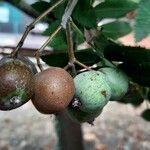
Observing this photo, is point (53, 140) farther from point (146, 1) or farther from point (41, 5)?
point (146, 1)

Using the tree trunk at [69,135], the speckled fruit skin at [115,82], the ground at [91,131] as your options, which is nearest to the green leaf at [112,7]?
the speckled fruit skin at [115,82]

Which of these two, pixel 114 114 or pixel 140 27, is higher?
pixel 140 27

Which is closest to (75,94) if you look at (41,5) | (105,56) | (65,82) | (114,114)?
(65,82)

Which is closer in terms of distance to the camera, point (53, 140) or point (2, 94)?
point (2, 94)

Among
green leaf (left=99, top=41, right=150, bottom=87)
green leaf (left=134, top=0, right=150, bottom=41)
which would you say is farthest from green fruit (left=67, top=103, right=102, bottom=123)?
green leaf (left=134, top=0, right=150, bottom=41)

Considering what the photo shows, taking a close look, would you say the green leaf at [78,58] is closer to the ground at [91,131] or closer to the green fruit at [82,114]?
the green fruit at [82,114]

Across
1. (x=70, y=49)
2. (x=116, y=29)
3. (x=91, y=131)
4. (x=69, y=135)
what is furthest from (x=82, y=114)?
(x=91, y=131)
